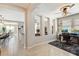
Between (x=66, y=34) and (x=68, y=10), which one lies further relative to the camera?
(x=68, y=10)

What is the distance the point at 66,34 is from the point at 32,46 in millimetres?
2244

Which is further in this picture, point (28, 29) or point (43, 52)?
point (28, 29)

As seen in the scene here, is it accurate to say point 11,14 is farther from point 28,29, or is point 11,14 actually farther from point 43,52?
point 43,52

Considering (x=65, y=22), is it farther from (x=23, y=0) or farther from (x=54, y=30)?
(x=23, y=0)

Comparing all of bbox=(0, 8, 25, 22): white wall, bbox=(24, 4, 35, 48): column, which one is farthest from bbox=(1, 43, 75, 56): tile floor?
bbox=(0, 8, 25, 22): white wall

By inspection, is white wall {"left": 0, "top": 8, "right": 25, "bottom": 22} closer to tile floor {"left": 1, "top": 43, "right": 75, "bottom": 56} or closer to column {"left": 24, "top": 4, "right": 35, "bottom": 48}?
column {"left": 24, "top": 4, "right": 35, "bottom": 48}

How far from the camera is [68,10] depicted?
3.81 metres

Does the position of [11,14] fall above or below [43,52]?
above

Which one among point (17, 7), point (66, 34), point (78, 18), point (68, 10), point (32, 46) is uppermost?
point (17, 7)

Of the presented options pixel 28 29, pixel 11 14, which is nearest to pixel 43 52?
pixel 28 29

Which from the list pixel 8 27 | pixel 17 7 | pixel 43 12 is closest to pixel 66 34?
pixel 43 12

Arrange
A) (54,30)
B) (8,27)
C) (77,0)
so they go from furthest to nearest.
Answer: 1. (8,27)
2. (54,30)
3. (77,0)

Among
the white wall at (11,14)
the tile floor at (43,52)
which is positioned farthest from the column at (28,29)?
the tile floor at (43,52)

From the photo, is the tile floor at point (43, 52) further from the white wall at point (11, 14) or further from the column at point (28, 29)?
the white wall at point (11, 14)
